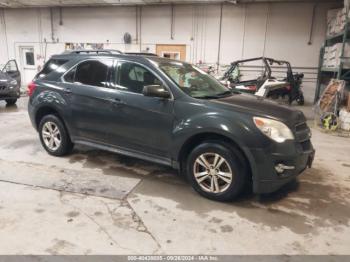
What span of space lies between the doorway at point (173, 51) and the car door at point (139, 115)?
333 inches

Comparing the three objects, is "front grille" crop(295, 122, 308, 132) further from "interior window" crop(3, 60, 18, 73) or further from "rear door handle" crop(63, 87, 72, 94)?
"interior window" crop(3, 60, 18, 73)

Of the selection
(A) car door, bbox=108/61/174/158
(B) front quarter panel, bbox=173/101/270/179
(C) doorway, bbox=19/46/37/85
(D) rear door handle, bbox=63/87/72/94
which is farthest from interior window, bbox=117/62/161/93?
(C) doorway, bbox=19/46/37/85

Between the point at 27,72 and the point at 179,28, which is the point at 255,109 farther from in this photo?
the point at 27,72

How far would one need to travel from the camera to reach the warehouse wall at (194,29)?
1030 centimetres

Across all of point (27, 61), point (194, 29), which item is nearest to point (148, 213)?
point (194, 29)

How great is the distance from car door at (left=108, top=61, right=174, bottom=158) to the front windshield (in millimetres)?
210

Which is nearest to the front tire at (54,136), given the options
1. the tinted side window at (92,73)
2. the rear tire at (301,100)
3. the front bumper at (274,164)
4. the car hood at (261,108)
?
the tinted side window at (92,73)

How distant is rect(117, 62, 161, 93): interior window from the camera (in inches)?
126

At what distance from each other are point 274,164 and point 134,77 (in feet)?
5.87

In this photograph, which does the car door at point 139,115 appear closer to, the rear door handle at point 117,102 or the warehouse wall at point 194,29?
the rear door handle at point 117,102

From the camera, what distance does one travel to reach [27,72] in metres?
13.5

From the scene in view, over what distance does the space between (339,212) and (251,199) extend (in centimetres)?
82

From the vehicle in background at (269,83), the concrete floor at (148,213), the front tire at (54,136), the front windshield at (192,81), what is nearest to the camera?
the concrete floor at (148,213)

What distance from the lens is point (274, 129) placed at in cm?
264
